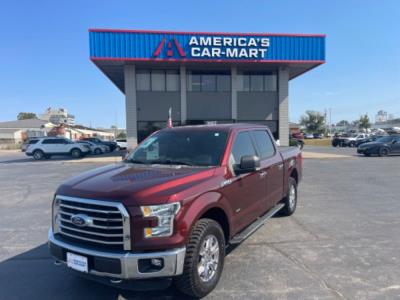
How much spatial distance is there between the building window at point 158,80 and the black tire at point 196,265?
72.3ft

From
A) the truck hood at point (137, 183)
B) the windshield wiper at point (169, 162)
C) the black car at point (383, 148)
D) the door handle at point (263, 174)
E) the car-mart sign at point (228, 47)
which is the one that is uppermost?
the car-mart sign at point (228, 47)

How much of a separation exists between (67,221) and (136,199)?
96cm

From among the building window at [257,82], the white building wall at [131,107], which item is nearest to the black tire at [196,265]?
the white building wall at [131,107]

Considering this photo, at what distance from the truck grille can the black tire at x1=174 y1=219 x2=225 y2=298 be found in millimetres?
640

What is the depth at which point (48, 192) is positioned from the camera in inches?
Answer: 396

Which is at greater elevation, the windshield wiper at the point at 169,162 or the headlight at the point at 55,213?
the windshield wiper at the point at 169,162

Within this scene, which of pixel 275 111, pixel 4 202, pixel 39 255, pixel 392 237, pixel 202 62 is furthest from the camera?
pixel 275 111

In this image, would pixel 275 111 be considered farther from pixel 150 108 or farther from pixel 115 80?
pixel 115 80

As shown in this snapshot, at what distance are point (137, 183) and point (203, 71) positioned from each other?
74.5 feet

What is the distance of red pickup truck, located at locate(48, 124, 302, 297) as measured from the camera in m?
3.00

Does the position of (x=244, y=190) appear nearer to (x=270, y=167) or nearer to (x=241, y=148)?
(x=241, y=148)

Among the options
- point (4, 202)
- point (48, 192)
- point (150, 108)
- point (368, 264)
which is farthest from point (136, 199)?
point (150, 108)

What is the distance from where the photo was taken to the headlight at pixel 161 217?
301cm

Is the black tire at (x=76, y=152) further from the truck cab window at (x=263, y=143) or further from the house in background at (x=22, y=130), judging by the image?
the house in background at (x=22, y=130)
